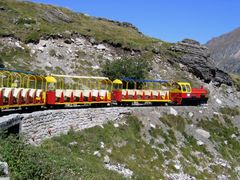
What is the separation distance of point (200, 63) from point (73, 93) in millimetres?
29997

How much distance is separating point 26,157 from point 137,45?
4516cm

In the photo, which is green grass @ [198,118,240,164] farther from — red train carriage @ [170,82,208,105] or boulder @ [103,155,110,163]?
boulder @ [103,155,110,163]

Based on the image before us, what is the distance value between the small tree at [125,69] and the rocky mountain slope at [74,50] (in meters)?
1.90

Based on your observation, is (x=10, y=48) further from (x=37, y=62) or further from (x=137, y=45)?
(x=137, y=45)

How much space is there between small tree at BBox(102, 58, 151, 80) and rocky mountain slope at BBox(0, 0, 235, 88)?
1.90 m

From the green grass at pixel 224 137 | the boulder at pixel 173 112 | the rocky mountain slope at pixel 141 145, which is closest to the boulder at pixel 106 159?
the rocky mountain slope at pixel 141 145

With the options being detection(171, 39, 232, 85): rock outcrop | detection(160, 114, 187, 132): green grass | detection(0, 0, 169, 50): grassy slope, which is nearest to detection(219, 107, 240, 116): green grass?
detection(160, 114, 187, 132): green grass

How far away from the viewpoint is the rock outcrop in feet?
180

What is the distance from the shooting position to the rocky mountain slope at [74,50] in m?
45.3

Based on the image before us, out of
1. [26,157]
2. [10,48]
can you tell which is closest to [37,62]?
[10,48]

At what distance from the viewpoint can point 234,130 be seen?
37.3 m

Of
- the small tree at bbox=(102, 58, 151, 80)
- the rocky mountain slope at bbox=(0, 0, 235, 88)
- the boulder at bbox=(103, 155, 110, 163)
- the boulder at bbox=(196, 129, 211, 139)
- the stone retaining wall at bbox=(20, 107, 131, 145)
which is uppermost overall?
the rocky mountain slope at bbox=(0, 0, 235, 88)

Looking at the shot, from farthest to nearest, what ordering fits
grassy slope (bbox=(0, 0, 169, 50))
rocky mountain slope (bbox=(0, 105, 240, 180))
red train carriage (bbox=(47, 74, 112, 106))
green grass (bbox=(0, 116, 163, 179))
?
grassy slope (bbox=(0, 0, 169, 50)), red train carriage (bbox=(47, 74, 112, 106)), rocky mountain slope (bbox=(0, 105, 240, 180)), green grass (bbox=(0, 116, 163, 179))

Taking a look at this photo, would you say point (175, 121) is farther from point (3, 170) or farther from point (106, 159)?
point (3, 170)
